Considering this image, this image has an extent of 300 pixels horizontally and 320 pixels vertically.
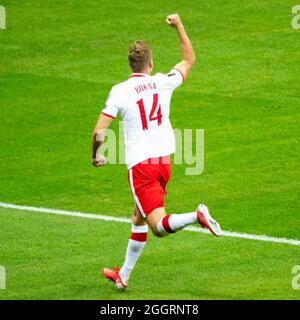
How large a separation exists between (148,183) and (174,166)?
526 cm

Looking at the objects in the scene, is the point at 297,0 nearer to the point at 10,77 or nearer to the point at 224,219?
the point at 10,77

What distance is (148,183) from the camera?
11.5 metres

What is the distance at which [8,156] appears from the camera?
57.1ft

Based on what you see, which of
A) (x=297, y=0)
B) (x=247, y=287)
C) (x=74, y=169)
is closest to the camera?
(x=247, y=287)

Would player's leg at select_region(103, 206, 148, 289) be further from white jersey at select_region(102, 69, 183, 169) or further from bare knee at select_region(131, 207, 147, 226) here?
white jersey at select_region(102, 69, 183, 169)

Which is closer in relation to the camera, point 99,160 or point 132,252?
point 99,160

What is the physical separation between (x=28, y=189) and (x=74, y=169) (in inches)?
39.9

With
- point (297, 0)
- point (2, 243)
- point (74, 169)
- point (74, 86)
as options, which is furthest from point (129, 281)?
point (297, 0)

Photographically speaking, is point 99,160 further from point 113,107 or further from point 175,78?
point 175,78

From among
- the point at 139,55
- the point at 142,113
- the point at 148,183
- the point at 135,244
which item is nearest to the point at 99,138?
the point at 142,113

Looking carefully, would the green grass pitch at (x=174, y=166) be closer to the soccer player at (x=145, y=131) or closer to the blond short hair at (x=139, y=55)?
the soccer player at (x=145, y=131)

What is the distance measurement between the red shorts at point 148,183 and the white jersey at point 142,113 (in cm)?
6

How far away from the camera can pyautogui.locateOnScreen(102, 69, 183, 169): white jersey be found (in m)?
11.4

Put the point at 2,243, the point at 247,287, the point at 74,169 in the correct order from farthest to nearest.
→ the point at 74,169
the point at 2,243
the point at 247,287
